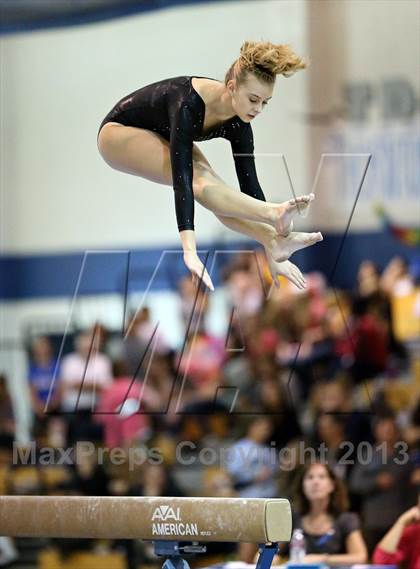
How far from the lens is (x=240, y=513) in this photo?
5.55m

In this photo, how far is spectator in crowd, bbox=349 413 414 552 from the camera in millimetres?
7891

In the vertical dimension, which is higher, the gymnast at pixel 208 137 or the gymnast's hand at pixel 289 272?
the gymnast at pixel 208 137

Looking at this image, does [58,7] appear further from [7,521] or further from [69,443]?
[7,521]

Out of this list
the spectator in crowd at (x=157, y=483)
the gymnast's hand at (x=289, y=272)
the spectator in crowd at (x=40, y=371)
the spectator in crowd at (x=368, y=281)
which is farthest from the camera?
the spectator in crowd at (x=40, y=371)

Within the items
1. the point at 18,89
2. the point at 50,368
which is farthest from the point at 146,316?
the point at 18,89

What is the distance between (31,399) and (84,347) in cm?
91

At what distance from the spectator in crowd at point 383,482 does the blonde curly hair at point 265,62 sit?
308 cm

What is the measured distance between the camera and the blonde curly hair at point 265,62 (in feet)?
18.0

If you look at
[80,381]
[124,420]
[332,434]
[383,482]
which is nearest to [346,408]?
[332,434]

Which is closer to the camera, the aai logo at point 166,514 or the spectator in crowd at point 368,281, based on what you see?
the aai logo at point 166,514

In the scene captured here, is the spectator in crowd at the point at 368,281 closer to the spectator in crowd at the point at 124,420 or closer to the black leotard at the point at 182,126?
the spectator in crowd at the point at 124,420

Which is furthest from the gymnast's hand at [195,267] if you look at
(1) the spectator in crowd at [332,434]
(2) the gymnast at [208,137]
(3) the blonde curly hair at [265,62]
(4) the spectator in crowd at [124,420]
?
(4) the spectator in crowd at [124,420]

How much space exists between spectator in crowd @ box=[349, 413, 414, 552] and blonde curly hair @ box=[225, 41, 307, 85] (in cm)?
308

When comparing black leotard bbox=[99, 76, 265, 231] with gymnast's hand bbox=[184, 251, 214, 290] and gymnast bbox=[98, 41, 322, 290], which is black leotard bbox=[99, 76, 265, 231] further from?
gymnast's hand bbox=[184, 251, 214, 290]
